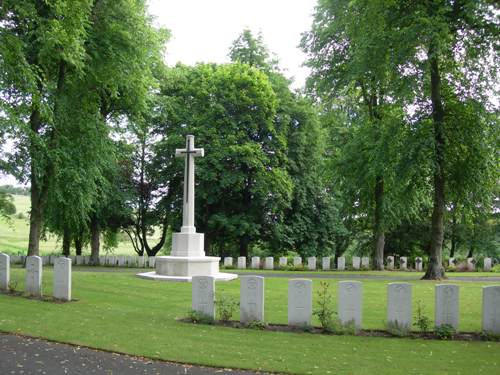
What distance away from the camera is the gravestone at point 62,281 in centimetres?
1268

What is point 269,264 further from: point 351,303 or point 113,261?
point 351,303

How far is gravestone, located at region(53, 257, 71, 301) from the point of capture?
1268cm

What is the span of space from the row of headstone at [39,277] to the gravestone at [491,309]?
368 inches

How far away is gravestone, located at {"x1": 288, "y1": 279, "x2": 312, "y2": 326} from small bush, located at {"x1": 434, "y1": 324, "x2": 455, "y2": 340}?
2366 millimetres

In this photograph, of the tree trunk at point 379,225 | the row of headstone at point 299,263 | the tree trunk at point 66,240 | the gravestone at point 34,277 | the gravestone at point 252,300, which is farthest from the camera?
the tree trunk at point 66,240

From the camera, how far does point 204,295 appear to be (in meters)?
10.4

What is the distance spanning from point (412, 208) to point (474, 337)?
56.6ft

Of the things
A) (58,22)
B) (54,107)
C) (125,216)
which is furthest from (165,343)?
(125,216)

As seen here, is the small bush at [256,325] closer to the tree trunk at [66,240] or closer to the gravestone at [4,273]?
the gravestone at [4,273]

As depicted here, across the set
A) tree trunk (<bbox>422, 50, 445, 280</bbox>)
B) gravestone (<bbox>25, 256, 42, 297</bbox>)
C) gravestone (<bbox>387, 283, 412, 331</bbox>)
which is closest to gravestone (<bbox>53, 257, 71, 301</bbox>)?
gravestone (<bbox>25, 256, 42, 297</bbox>)

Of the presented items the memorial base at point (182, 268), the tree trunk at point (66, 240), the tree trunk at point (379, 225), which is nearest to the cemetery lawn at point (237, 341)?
the memorial base at point (182, 268)

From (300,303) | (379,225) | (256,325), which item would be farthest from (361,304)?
(379,225)

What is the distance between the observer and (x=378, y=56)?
19578 millimetres

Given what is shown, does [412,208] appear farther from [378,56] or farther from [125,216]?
[125,216]
